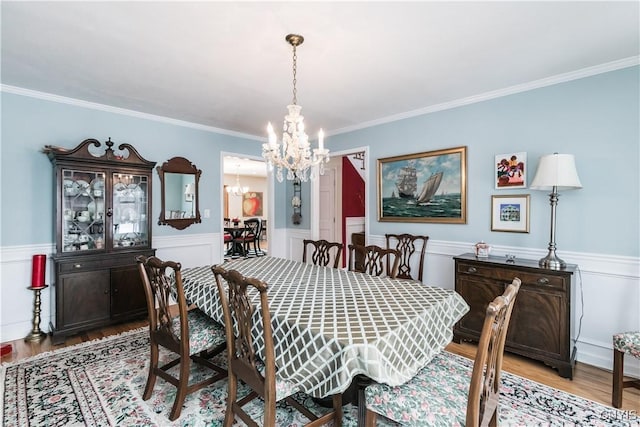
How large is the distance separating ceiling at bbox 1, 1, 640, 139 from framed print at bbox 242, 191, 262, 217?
7779mm

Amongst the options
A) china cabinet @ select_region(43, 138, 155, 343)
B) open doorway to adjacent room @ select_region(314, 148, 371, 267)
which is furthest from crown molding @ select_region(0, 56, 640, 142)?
open doorway to adjacent room @ select_region(314, 148, 371, 267)

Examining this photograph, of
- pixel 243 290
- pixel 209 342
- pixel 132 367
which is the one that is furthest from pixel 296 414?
pixel 132 367

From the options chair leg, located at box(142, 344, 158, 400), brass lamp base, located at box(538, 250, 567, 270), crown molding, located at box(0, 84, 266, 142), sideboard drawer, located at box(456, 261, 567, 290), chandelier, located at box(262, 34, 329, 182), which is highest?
crown molding, located at box(0, 84, 266, 142)

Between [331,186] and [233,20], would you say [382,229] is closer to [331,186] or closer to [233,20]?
[331,186]

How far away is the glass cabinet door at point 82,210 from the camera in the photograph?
313 cm

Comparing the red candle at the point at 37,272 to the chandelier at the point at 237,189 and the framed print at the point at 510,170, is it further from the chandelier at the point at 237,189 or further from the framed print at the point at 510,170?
Result: the chandelier at the point at 237,189

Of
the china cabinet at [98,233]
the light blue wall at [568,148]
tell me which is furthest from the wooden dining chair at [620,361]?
the china cabinet at [98,233]

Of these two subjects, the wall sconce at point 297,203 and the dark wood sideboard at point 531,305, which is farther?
the wall sconce at point 297,203

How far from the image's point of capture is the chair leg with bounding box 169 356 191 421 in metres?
1.88

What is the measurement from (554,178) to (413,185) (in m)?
1.47

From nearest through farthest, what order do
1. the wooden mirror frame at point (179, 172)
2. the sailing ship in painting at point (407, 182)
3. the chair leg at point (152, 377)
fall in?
the chair leg at point (152, 377), the sailing ship in painting at point (407, 182), the wooden mirror frame at point (179, 172)

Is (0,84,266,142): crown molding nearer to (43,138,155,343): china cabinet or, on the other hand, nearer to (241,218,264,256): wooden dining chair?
(43,138,155,343): china cabinet

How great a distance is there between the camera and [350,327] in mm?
1443

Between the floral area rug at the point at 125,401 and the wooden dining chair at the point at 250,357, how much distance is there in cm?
33
